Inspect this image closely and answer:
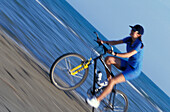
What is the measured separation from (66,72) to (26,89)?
4.05ft

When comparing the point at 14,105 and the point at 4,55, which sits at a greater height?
the point at 4,55

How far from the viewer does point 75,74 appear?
21.6ft

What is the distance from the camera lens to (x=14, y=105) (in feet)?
15.3

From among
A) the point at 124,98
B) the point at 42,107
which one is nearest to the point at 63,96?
the point at 42,107

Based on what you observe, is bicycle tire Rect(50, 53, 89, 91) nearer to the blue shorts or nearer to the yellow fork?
the yellow fork

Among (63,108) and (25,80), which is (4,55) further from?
(63,108)

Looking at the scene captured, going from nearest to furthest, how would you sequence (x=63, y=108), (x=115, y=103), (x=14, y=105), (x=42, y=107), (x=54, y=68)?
(x=14, y=105), (x=42, y=107), (x=63, y=108), (x=54, y=68), (x=115, y=103)

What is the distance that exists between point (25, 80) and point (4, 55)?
913mm

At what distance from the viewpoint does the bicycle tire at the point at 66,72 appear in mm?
6217

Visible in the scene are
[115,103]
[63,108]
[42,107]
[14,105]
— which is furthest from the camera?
[115,103]

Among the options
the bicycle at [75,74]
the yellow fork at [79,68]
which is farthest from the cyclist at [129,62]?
the yellow fork at [79,68]

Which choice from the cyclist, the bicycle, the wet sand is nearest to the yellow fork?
the bicycle

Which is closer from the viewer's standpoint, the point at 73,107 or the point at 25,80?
the point at 25,80

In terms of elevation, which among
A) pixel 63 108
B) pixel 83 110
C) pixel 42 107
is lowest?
pixel 83 110
